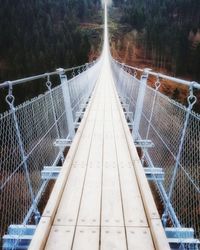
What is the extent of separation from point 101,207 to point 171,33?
72730 millimetres

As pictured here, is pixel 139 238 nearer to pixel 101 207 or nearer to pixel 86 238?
pixel 86 238

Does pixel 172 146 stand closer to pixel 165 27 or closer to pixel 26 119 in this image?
pixel 26 119

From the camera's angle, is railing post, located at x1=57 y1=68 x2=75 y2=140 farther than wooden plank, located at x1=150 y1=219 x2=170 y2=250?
Yes

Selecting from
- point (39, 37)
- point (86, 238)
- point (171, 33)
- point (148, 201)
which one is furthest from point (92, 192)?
point (171, 33)

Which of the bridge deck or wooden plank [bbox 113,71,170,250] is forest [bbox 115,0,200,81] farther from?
wooden plank [bbox 113,71,170,250]

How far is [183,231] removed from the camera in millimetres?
2479

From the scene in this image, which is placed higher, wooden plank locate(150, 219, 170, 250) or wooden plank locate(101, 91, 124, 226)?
wooden plank locate(150, 219, 170, 250)

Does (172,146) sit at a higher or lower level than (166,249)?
higher

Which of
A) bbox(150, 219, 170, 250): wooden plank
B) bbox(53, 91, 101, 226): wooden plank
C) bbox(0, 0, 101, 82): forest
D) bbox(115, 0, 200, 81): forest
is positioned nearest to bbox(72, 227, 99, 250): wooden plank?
bbox(53, 91, 101, 226): wooden plank

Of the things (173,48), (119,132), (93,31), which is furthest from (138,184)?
(93,31)

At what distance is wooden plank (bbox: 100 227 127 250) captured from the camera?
2.13 metres

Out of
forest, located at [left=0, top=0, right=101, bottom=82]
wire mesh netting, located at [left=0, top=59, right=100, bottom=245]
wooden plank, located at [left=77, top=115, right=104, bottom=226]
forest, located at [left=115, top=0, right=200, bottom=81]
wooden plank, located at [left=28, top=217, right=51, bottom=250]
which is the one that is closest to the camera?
wooden plank, located at [left=28, top=217, right=51, bottom=250]

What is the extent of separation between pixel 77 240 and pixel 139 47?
73.6 m

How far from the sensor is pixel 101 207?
2666 millimetres
